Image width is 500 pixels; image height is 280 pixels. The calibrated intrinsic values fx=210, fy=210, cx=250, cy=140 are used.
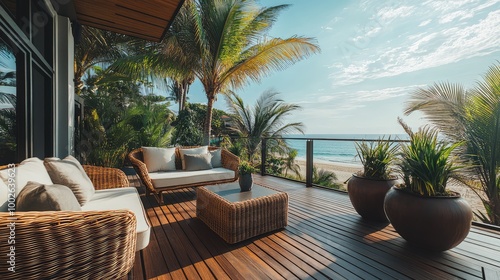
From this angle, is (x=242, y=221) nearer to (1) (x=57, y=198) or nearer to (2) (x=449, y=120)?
(1) (x=57, y=198)

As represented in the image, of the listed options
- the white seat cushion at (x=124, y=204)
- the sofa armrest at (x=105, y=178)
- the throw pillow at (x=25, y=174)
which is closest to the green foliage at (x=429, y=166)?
the white seat cushion at (x=124, y=204)

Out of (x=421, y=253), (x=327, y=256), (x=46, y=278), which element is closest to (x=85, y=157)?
(x=46, y=278)

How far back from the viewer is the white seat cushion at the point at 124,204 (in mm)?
1390

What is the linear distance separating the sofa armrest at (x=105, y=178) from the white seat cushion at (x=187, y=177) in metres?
0.58

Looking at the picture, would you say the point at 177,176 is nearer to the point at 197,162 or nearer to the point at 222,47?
the point at 197,162

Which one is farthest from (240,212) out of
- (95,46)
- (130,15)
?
(95,46)

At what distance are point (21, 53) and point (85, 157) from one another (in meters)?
3.31

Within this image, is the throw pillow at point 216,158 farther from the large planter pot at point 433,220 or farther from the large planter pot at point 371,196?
the large planter pot at point 433,220

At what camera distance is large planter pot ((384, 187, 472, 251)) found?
67.9 inches

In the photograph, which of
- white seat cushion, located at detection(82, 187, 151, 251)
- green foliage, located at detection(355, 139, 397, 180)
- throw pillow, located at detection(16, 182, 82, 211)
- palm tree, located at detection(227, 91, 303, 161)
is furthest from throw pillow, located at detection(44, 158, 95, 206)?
palm tree, located at detection(227, 91, 303, 161)

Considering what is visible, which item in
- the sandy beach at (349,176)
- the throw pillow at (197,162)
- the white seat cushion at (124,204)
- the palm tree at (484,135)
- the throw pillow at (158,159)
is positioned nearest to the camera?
the white seat cushion at (124,204)

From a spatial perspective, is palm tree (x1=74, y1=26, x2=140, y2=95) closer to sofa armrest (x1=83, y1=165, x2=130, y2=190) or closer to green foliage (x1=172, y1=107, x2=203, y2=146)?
green foliage (x1=172, y1=107, x2=203, y2=146)

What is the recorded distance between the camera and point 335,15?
5961 millimetres

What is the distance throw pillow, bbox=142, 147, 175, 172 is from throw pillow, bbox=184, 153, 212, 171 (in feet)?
0.86
